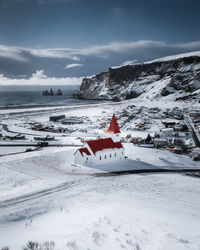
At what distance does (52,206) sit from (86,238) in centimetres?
705

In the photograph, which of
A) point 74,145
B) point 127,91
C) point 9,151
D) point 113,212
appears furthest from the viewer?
point 127,91

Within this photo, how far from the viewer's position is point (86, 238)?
1015 cm

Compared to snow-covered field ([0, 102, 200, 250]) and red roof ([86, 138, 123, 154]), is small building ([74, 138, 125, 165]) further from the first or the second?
snow-covered field ([0, 102, 200, 250])

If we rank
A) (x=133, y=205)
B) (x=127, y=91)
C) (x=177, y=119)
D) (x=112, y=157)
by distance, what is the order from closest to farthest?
(x=133, y=205)
(x=112, y=157)
(x=177, y=119)
(x=127, y=91)

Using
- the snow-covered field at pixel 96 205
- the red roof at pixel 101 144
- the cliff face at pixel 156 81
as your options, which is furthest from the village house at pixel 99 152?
the cliff face at pixel 156 81

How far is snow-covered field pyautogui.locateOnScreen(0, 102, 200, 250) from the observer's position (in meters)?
10.2

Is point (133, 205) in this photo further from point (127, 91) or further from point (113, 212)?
point (127, 91)

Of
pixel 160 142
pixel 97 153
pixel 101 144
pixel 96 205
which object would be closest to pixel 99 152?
pixel 97 153

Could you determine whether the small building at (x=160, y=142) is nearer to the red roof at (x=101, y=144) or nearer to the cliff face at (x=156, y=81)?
the red roof at (x=101, y=144)

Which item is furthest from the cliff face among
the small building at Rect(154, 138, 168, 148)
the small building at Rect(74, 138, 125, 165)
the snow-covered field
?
the snow-covered field

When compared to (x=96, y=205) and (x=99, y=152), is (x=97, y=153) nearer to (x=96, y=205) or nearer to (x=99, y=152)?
(x=99, y=152)

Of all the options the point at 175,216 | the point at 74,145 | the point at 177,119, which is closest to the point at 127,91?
the point at 177,119

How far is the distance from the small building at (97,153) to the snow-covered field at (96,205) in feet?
4.42

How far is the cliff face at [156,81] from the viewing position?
136 m
